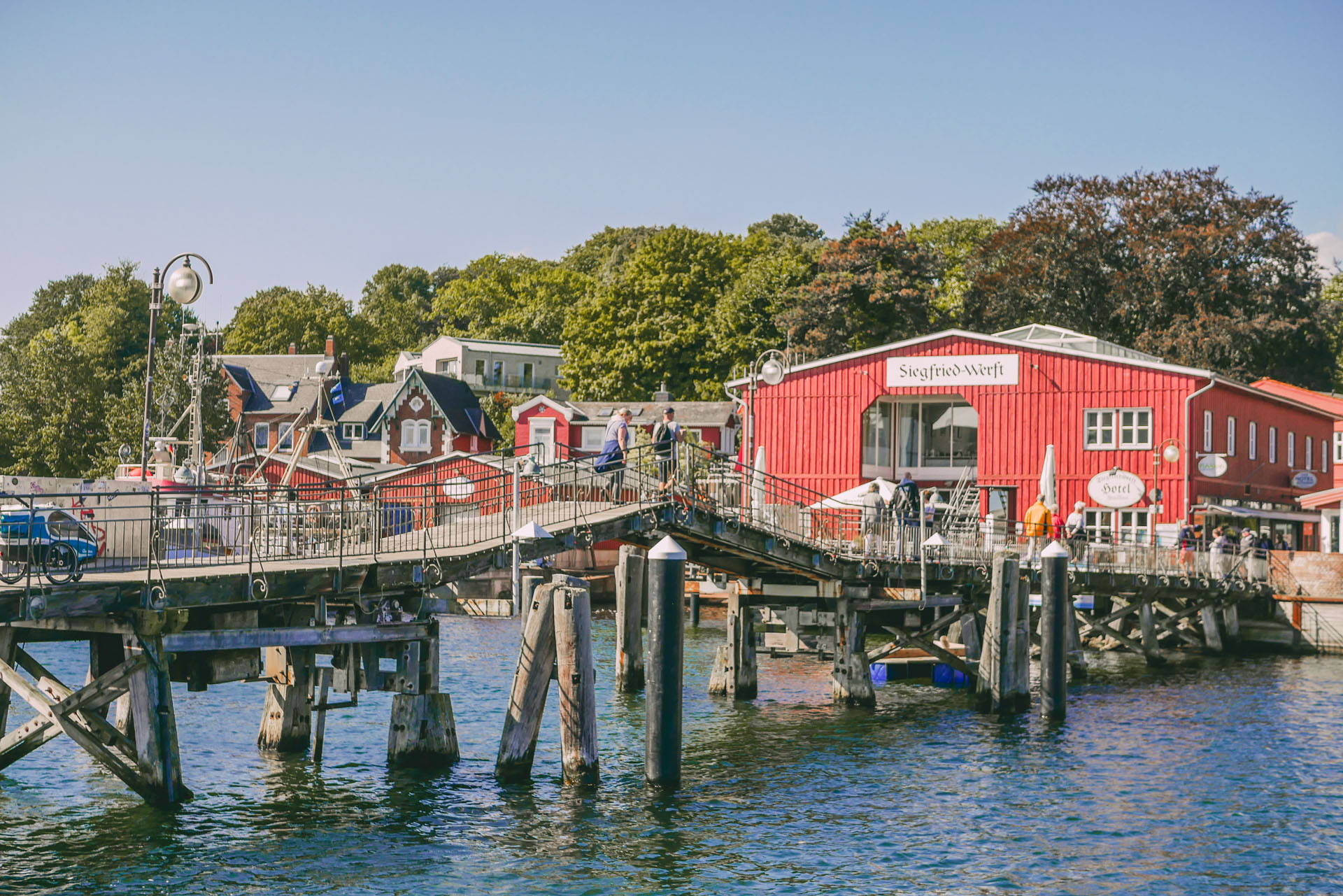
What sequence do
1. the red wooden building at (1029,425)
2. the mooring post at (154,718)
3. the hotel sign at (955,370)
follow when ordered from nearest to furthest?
1. the mooring post at (154,718)
2. the red wooden building at (1029,425)
3. the hotel sign at (955,370)

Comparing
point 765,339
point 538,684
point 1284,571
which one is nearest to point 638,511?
point 538,684

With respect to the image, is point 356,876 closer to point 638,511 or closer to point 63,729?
point 63,729

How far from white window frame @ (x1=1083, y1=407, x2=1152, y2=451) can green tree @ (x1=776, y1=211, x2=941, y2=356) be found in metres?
25.9

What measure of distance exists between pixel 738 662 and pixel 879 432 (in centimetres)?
2369

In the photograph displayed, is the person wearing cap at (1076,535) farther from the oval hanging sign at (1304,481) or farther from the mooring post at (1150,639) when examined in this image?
the oval hanging sign at (1304,481)

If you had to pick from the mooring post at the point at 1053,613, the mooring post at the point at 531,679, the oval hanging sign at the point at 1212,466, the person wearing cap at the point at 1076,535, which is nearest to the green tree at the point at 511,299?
the oval hanging sign at the point at 1212,466

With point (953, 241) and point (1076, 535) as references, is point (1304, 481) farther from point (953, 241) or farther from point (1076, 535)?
point (953, 241)

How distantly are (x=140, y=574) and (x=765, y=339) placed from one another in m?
64.8

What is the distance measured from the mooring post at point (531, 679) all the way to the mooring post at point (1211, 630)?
29.4 m

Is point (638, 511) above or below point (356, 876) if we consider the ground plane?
above

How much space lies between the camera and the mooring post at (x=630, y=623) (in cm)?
3234

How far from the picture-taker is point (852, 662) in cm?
2991

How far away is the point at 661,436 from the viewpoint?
24.8 metres

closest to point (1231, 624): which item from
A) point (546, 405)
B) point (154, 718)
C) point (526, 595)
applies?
point (526, 595)
